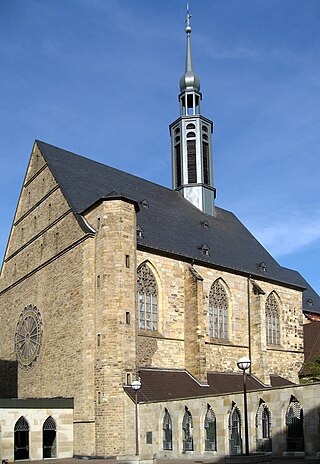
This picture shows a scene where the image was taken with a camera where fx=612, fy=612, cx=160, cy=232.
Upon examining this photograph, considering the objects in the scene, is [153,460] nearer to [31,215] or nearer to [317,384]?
[317,384]

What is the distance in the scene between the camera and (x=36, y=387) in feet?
103

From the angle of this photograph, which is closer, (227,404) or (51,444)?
(227,404)

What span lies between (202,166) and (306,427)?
2568 cm

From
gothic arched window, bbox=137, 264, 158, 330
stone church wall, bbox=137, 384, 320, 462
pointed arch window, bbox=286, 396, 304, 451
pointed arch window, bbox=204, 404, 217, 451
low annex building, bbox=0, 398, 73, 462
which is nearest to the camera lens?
stone church wall, bbox=137, 384, 320, 462

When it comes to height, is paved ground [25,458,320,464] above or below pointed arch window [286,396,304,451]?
below

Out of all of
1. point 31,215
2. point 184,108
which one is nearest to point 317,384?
point 31,215

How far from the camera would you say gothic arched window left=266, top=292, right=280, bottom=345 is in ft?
121

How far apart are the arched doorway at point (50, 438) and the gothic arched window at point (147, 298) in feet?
19.9

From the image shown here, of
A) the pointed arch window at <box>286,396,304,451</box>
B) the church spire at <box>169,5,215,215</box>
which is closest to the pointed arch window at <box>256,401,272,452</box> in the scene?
the pointed arch window at <box>286,396,304,451</box>

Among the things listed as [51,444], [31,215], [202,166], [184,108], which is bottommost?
[51,444]

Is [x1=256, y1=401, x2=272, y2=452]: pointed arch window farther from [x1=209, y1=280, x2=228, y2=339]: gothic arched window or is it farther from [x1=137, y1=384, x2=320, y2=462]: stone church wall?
[x1=209, y1=280, x2=228, y2=339]: gothic arched window

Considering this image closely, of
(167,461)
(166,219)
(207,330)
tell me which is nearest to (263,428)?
(167,461)

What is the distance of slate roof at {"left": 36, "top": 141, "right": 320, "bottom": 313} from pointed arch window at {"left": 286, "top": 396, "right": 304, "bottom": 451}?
1194cm

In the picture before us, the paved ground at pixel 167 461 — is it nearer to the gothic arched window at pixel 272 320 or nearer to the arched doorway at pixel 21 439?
the arched doorway at pixel 21 439
